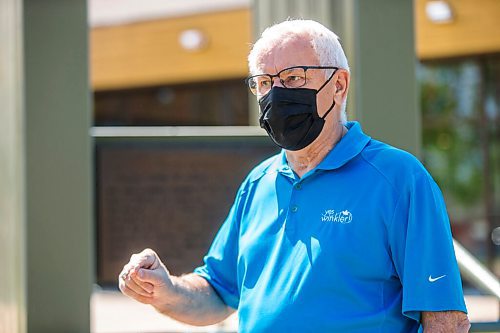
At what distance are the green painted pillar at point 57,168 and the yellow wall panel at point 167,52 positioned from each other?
6819 mm

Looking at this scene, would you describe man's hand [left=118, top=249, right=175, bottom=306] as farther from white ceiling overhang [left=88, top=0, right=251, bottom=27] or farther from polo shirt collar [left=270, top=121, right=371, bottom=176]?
white ceiling overhang [left=88, top=0, right=251, bottom=27]

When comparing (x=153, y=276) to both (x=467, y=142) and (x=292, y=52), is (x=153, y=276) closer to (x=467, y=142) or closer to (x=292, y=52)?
(x=292, y=52)

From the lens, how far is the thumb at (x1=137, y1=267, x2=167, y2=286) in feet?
7.78

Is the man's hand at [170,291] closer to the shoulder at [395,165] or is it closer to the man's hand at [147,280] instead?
the man's hand at [147,280]

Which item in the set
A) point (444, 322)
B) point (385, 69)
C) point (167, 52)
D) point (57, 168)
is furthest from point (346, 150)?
point (167, 52)

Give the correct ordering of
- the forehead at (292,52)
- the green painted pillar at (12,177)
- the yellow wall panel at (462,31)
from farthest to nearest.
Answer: the yellow wall panel at (462,31) → the green painted pillar at (12,177) → the forehead at (292,52)

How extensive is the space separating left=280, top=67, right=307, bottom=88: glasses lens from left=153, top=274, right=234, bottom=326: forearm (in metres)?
0.70

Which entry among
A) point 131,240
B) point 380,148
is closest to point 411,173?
point 380,148

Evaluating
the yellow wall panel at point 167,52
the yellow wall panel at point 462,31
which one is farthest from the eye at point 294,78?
the yellow wall panel at point 167,52

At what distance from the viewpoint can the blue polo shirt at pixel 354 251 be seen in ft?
7.14

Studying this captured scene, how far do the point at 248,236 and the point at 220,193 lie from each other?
226cm

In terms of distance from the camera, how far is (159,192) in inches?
191

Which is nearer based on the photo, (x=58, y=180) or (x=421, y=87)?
(x=58, y=180)

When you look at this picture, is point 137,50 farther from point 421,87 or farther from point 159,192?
point 159,192
